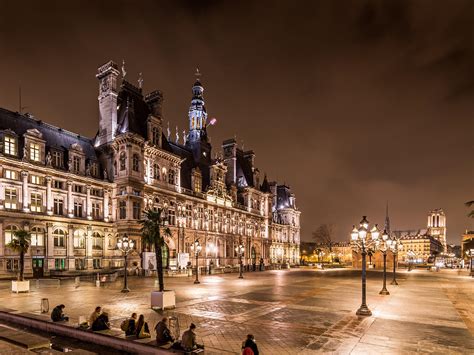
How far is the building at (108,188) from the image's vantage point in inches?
1623

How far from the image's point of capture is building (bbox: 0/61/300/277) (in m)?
41.2

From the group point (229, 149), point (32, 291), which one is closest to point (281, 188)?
point (229, 149)

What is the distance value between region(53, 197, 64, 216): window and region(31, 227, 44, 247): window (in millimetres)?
2932

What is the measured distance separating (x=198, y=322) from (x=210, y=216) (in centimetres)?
5342

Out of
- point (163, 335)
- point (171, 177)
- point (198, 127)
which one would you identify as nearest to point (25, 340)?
point (163, 335)

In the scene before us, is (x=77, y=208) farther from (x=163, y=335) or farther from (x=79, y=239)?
(x=163, y=335)

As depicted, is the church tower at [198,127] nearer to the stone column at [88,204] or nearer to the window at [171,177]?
the window at [171,177]

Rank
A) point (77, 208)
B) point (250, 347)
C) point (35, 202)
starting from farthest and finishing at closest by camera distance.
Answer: point (77, 208)
point (35, 202)
point (250, 347)

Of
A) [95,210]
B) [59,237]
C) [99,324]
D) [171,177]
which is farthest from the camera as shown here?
[171,177]

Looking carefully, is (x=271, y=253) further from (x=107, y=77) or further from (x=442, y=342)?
(x=442, y=342)

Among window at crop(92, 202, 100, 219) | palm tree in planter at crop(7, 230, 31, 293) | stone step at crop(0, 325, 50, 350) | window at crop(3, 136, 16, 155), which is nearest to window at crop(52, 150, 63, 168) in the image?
window at crop(3, 136, 16, 155)

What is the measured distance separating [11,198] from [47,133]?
1046cm

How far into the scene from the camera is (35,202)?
42531 mm

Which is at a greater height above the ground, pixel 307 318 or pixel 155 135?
pixel 155 135
